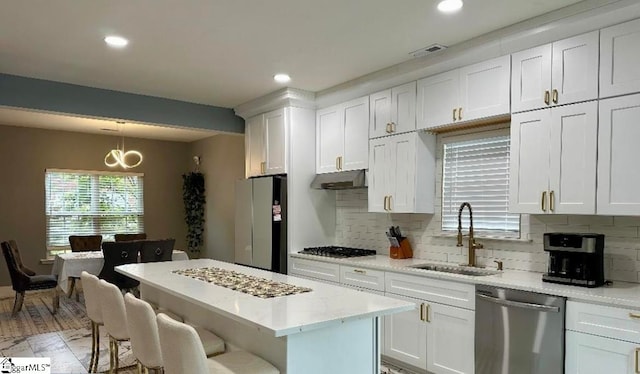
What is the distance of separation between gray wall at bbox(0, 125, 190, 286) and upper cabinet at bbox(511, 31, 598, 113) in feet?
19.0

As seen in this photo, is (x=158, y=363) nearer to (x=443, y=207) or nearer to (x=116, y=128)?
(x=443, y=207)

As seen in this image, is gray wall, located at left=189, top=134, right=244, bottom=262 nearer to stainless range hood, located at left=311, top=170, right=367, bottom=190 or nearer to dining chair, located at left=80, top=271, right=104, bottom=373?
stainless range hood, located at left=311, top=170, right=367, bottom=190

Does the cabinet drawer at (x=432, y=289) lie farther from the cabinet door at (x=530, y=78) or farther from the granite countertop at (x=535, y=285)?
the cabinet door at (x=530, y=78)

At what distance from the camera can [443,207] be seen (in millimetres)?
4004

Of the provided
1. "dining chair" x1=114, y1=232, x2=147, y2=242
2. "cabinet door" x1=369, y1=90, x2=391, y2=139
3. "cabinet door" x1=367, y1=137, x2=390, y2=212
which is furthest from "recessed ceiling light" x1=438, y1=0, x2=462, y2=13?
"dining chair" x1=114, y1=232, x2=147, y2=242

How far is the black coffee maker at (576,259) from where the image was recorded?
2.69 meters

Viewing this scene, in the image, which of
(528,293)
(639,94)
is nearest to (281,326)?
(528,293)

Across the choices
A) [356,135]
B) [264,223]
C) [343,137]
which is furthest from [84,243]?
[356,135]

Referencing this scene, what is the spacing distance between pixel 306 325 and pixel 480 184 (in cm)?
244

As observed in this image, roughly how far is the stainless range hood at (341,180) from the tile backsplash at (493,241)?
1.07ft

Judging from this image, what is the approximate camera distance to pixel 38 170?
7074 mm

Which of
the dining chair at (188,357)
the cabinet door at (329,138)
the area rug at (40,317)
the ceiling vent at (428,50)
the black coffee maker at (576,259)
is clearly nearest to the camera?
the dining chair at (188,357)

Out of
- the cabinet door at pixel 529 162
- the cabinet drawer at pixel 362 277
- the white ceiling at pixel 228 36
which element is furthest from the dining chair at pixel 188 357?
the cabinet door at pixel 529 162

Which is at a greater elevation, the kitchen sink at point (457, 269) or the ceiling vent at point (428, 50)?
the ceiling vent at point (428, 50)
